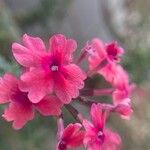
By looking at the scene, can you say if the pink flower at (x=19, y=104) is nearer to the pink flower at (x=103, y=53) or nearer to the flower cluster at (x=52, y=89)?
the flower cluster at (x=52, y=89)

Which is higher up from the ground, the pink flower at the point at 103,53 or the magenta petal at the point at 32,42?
the magenta petal at the point at 32,42

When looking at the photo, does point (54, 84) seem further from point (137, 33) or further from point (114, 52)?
point (137, 33)

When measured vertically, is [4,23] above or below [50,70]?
above

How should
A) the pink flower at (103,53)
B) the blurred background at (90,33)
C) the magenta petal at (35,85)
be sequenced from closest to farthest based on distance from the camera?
1. the magenta petal at (35,85)
2. the pink flower at (103,53)
3. the blurred background at (90,33)

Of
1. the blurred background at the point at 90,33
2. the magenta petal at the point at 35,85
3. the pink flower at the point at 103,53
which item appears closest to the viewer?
the magenta petal at the point at 35,85

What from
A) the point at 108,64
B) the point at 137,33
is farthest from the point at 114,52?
the point at 137,33

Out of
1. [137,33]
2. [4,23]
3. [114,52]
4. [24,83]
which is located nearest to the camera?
[24,83]

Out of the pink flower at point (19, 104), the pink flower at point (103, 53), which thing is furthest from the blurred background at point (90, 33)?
the pink flower at point (19, 104)
